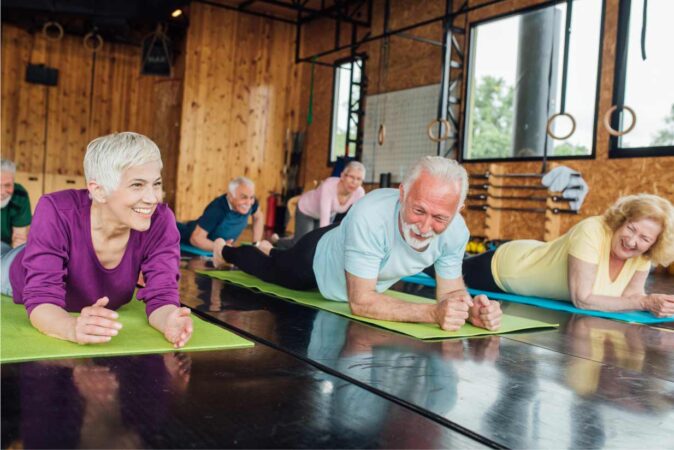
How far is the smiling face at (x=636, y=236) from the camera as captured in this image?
9.12 feet

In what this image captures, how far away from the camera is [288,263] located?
304cm

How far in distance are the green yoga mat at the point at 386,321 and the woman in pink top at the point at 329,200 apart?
1562mm

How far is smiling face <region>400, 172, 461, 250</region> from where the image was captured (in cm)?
209

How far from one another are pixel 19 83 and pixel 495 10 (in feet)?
23.6

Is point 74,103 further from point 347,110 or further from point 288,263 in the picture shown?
point 288,263

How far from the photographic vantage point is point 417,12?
28.4 feet

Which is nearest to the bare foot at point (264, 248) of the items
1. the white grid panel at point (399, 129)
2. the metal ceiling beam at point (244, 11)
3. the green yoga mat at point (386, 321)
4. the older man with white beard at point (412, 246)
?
the green yoga mat at point (386, 321)

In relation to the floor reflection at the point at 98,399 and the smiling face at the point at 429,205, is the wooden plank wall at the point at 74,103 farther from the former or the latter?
the floor reflection at the point at 98,399

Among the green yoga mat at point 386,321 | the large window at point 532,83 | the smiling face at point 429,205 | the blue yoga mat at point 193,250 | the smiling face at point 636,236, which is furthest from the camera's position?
the large window at point 532,83

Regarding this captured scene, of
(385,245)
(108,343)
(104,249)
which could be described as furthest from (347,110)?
(108,343)

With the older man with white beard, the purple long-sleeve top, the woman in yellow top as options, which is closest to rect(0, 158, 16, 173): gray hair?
the purple long-sleeve top

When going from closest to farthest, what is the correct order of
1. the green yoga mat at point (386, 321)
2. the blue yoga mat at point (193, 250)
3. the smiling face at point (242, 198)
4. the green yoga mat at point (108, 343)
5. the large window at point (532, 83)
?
the green yoga mat at point (108, 343) < the green yoga mat at point (386, 321) < the smiling face at point (242, 198) < the blue yoga mat at point (193, 250) < the large window at point (532, 83)

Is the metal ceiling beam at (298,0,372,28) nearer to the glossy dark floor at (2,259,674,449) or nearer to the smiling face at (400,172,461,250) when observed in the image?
the smiling face at (400,172,461,250)

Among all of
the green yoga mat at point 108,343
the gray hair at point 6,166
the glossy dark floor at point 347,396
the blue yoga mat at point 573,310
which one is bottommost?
the glossy dark floor at point 347,396
